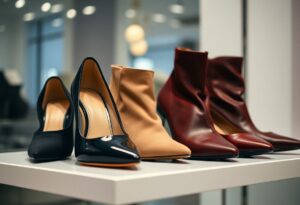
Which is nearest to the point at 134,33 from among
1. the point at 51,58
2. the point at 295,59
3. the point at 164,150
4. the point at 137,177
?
the point at 51,58

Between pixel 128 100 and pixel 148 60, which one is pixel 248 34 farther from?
pixel 128 100

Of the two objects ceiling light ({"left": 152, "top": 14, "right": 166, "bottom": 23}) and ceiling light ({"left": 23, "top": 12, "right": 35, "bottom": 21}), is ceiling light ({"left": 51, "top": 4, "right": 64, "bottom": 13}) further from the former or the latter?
ceiling light ({"left": 152, "top": 14, "right": 166, "bottom": 23})

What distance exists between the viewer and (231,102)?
3.26 feet

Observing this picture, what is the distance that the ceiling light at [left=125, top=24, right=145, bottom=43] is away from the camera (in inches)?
67.2

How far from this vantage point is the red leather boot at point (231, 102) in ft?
3.20

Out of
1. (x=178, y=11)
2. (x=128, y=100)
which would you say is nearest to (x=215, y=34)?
(x=178, y=11)

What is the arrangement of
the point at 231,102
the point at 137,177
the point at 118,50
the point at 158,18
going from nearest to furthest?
the point at 137,177 → the point at 231,102 → the point at 118,50 → the point at 158,18

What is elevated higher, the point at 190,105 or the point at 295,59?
the point at 295,59

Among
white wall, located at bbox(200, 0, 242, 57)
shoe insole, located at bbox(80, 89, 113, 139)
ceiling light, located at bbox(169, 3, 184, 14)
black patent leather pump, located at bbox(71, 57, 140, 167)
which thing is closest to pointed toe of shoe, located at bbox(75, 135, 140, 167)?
black patent leather pump, located at bbox(71, 57, 140, 167)

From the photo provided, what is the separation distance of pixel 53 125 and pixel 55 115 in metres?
0.03

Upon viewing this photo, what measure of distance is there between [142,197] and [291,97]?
3.10 feet

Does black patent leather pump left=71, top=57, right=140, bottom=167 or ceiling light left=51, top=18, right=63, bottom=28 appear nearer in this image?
black patent leather pump left=71, top=57, right=140, bottom=167

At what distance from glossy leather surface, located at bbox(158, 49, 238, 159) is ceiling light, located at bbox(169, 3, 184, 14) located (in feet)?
2.53

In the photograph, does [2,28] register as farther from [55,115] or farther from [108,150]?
[108,150]
